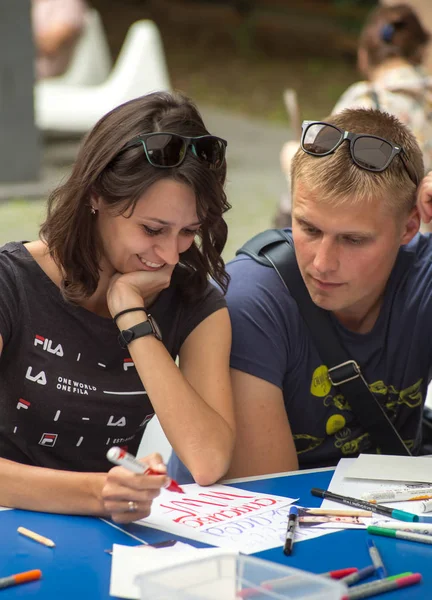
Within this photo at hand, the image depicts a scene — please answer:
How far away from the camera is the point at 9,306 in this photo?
2146 mm

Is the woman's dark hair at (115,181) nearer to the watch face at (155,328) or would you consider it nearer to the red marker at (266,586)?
the watch face at (155,328)

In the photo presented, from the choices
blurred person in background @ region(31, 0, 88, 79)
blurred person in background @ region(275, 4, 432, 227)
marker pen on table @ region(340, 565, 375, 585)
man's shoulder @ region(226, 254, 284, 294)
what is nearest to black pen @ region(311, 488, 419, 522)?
marker pen on table @ region(340, 565, 375, 585)

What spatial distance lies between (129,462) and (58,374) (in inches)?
23.6

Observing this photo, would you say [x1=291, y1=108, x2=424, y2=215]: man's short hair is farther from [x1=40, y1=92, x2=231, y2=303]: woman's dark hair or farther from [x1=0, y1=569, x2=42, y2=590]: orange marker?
[x1=0, y1=569, x2=42, y2=590]: orange marker

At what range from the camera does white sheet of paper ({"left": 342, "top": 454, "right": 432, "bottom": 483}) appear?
6.84 feet

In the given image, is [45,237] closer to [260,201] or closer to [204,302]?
[204,302]

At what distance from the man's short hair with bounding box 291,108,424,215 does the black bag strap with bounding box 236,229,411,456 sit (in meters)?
0.21

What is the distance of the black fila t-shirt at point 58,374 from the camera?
2191mm

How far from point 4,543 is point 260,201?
6.89 meters

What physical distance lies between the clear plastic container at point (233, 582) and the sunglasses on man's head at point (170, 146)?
952mm

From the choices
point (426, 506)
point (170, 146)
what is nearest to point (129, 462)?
point (426, 506)

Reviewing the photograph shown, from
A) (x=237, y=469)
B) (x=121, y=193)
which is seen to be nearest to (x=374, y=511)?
(x=237, y=469)

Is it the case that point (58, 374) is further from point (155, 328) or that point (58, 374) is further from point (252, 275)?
point (252, 275)

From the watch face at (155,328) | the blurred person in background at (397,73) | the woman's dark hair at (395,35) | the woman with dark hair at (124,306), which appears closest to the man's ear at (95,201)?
the woman with dark hair at (124,306)
